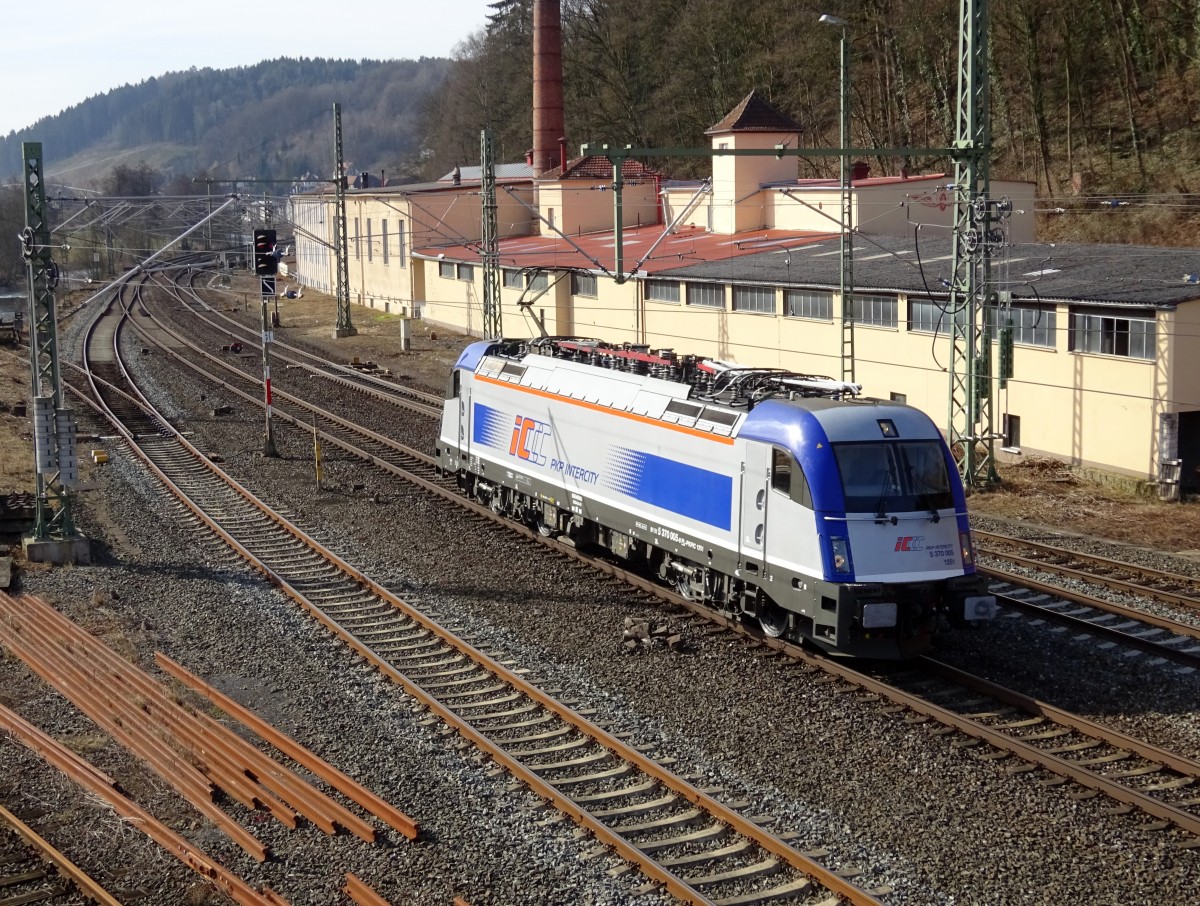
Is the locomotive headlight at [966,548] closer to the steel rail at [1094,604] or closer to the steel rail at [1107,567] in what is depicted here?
the steel rail at [1094,604]

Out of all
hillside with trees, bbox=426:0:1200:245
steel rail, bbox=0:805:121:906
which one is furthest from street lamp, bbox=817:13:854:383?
steel rail, bbox=0:805:121:906

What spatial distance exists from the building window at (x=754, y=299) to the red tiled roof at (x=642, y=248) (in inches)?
Answer: 114

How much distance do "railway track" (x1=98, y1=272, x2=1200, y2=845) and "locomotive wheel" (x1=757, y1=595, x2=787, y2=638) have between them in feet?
0.42

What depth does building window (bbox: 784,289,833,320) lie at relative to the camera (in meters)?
30.3

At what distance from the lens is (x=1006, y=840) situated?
967 cm

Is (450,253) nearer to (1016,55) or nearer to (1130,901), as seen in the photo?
(1016,55)

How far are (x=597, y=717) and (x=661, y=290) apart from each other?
86.5 feet

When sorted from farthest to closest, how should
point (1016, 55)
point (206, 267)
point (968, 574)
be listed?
point (206, 267)
point (1016, 55)
point (968, 574)

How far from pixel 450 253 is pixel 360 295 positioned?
1600cm

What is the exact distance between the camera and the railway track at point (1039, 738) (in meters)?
10.2

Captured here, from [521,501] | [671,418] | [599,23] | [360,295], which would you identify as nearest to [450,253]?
[360,295]

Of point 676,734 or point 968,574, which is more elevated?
point 968,574

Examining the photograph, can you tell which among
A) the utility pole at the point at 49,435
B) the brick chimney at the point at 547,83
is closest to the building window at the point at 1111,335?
the utility pole at the point at 49,435

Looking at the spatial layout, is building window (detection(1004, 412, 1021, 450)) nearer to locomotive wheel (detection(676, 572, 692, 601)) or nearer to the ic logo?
the ic logo
